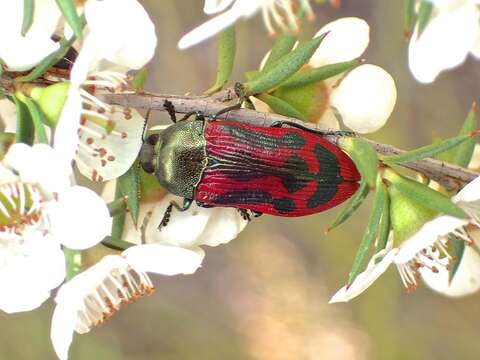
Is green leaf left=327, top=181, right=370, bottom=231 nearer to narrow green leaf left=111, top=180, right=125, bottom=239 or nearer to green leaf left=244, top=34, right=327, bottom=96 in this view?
green leaf left=244, top=34, right=327, bottom=96

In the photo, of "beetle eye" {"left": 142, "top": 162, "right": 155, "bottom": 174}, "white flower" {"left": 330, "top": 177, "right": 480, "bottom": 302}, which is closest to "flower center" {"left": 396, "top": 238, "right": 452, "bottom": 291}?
"white flower" {"left": 330, "top": 177, "right": 480, "bottom": 302}

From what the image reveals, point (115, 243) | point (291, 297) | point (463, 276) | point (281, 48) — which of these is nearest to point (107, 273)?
point (115, 243)

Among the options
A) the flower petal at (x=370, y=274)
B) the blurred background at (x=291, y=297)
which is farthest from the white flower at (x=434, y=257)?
the blurred background at (x=291, y=297)

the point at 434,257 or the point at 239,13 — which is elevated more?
the point at 239,13

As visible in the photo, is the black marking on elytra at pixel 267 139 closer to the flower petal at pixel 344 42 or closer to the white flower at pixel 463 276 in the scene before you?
the flower petal at pixel 344 42

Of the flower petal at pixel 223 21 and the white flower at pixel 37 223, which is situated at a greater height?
the flower petal at pixel 223 21

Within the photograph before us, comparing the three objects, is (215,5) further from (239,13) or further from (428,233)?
(428,233)
